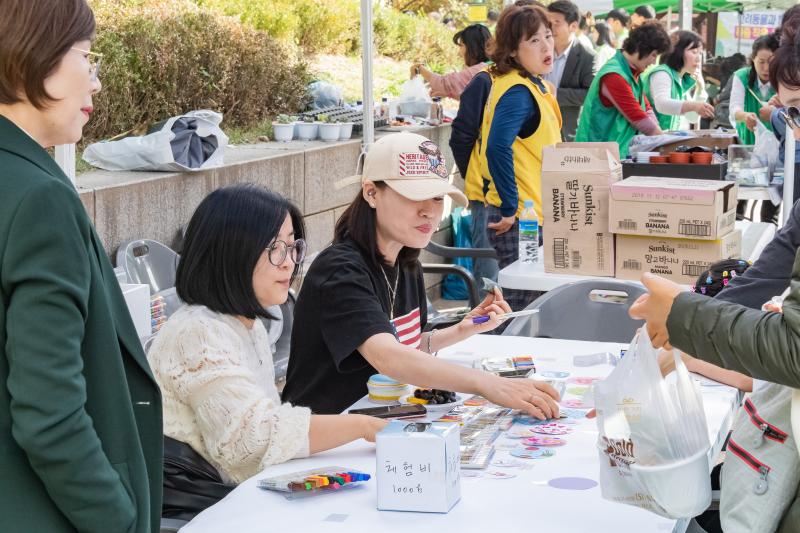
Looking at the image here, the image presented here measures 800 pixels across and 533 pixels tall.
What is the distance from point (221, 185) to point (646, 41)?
10.8ft

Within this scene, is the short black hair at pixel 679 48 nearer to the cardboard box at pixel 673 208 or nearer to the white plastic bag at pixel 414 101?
the white plastic bag at pixel 414 101

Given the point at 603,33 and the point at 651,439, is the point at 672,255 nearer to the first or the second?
the point at 651,439

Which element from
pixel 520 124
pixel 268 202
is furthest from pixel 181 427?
pixel 520 124

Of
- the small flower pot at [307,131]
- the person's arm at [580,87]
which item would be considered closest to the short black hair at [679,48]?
the person's arm at [580,87]

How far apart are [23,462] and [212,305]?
0.95m

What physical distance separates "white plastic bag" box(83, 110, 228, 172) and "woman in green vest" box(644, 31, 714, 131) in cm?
391

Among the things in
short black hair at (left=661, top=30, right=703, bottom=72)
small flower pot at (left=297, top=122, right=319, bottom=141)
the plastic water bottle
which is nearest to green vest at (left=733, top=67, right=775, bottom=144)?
short black hair at (left=661, top=30, right=703, bottom=72)

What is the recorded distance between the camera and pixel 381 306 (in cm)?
290

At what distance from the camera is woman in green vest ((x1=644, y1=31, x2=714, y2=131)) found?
801 centimetres

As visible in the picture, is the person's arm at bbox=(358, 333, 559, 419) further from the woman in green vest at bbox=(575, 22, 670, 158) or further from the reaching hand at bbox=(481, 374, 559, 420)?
the woman in green vest at bbox=(575, 22, 670, 158)

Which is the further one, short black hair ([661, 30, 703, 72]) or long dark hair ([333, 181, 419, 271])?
short black hair ([661, 30, 703, 72])

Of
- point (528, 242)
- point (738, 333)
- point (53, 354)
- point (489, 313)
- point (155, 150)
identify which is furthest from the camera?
point (155, 150)

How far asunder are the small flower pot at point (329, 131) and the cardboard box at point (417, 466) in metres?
5.09

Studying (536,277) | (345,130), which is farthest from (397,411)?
(345,130)
